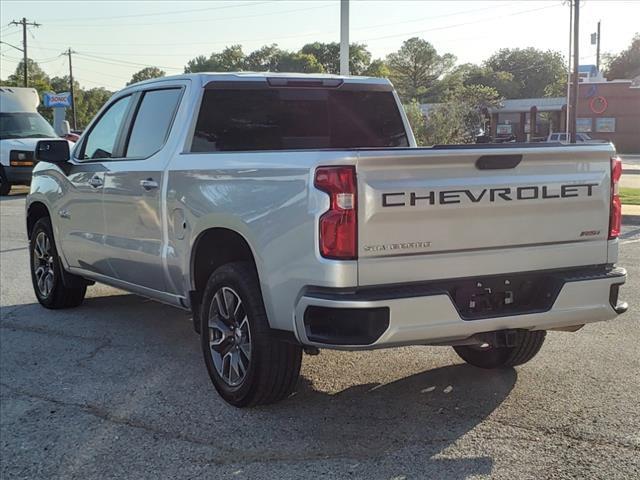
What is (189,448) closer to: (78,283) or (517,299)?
(517,299)

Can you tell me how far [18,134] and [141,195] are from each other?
57.6 feet

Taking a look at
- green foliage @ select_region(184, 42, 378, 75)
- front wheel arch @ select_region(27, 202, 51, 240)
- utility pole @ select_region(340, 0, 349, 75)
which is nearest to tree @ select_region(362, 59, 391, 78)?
green foliage @ select_region(184, 42, 378, 75)

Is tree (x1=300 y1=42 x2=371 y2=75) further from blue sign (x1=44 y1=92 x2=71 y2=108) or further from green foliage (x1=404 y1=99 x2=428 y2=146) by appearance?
green foliage (x1=404 y1=99 x2=428 y2=146)

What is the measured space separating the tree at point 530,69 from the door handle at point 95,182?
11004 centimetres

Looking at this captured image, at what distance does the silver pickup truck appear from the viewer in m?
3.54

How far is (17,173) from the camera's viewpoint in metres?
20.1

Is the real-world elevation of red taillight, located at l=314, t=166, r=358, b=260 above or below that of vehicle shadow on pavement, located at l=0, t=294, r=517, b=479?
above

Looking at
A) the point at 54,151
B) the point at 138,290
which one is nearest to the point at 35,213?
the point at 54,151

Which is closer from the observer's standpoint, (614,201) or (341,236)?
(341,236)

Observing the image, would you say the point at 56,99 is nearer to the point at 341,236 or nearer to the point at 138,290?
the point at 138,290

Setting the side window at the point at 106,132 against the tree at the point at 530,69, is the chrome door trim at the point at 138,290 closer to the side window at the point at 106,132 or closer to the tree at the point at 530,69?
the side window at the point at 106,132

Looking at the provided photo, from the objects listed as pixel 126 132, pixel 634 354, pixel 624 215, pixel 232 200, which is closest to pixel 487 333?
pixel 232 200

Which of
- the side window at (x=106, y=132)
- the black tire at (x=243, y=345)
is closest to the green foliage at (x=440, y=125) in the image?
the side window at (x=106, y=132)

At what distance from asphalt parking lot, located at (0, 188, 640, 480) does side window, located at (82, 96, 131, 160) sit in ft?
5.09
